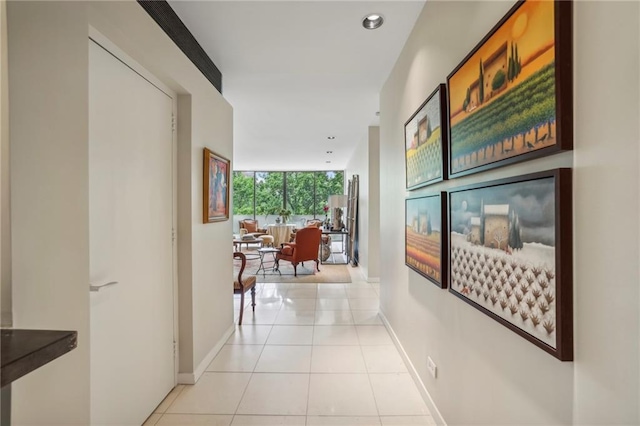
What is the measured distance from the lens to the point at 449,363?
168 cm

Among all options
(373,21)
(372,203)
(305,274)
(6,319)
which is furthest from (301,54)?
(305,274)

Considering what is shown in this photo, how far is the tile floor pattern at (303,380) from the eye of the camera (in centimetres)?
193

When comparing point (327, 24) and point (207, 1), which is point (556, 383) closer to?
point (327, 24)

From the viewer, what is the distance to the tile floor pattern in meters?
1.93

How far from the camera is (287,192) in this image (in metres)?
11.8

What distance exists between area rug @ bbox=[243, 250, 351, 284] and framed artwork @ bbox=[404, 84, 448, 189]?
3.69 metres

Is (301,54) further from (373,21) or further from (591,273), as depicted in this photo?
(591,273)

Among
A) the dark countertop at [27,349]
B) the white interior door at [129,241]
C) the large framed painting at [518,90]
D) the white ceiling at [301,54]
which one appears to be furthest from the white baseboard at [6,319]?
the large framed painting at [518,90]

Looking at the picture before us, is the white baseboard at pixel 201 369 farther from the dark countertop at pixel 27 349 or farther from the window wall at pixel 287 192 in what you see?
the window wall at pixel 287 192

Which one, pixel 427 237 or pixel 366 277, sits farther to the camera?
pixel 366 277

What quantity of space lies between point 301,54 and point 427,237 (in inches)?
75.9

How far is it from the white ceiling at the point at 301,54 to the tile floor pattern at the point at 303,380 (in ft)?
8.77

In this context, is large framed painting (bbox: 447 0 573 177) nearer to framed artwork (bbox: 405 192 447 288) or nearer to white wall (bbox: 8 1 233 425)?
framed artwork (bbox: 405 192 447 288)

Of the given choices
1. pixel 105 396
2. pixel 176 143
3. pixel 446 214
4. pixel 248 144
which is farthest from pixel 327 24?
pixel 248 144
